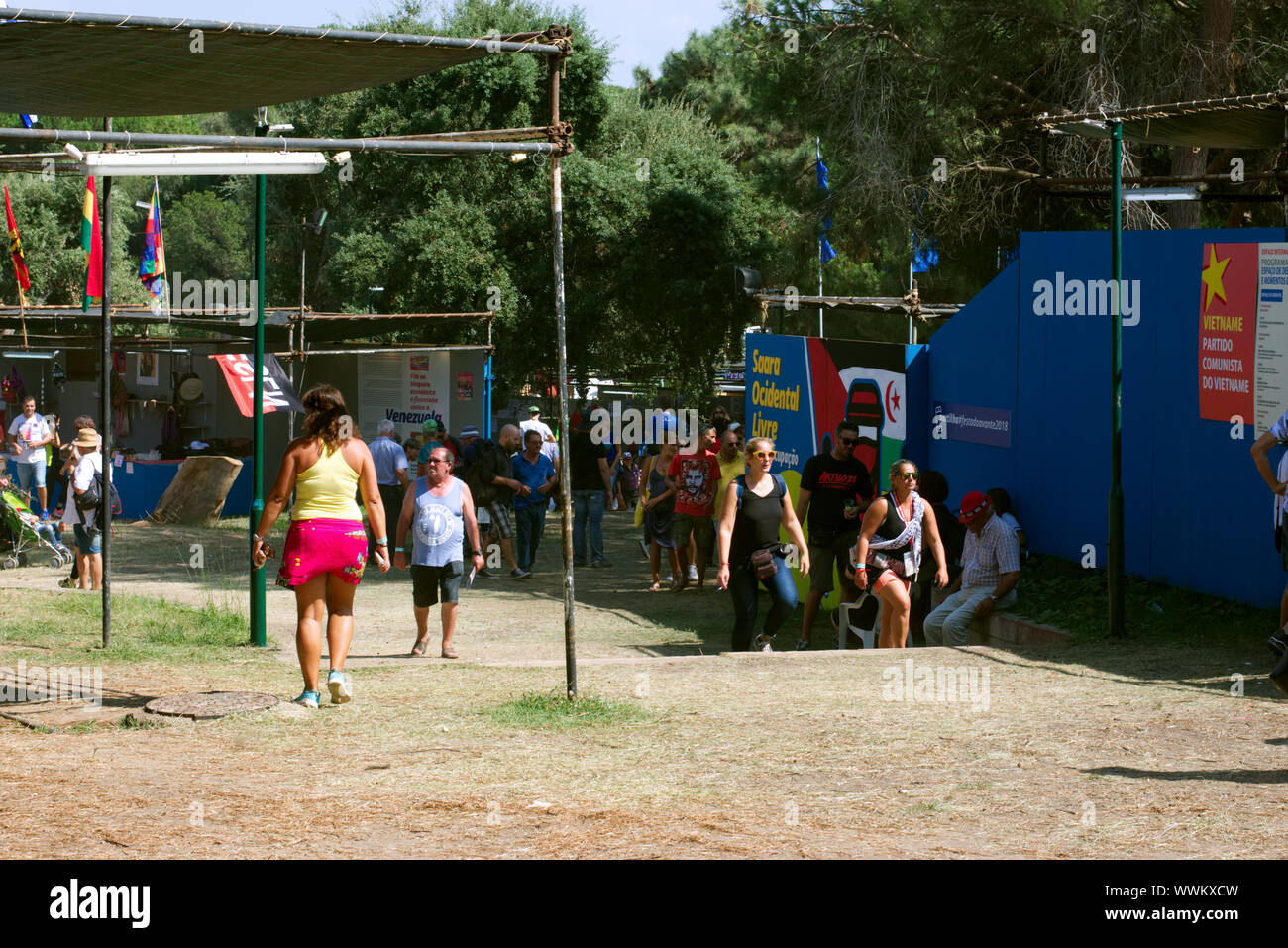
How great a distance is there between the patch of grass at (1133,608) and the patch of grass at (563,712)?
13.4 ft

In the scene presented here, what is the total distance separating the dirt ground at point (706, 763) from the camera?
5297 millimetres

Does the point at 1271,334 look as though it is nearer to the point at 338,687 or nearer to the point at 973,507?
the point at 973,507

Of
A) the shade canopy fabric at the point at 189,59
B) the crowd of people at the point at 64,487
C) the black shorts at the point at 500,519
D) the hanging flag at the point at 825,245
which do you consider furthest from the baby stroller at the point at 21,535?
the hanging flag at the point at 825,245

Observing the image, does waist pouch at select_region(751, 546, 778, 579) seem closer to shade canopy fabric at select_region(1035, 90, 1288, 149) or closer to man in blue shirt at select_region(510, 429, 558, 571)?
shade canopy fabric at select_region(1035, 90, 1288, 149)

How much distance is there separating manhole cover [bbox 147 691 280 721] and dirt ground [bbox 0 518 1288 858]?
0.17 meters

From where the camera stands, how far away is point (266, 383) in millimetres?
19859

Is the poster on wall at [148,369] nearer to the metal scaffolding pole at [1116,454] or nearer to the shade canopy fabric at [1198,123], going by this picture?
the shade canopy fabric at [1198,123]

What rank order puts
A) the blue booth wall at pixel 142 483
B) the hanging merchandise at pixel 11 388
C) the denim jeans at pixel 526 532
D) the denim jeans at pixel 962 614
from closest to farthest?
the denim jeans at pixel 962 614 → the denim jeans at pixel 526 532 → the blue booth wall at pixel 142 483 → the hanging merchandise at pixel 11 388

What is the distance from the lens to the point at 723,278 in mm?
26766

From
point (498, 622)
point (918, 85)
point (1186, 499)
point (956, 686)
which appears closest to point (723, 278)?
point (918, 85)

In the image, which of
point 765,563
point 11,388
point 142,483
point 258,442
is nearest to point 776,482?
point 765,563

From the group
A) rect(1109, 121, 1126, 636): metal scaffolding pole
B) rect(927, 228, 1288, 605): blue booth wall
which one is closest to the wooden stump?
rect(927, 228, 1288, 605): blue booth wall

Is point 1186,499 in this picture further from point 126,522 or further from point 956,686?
point 126,522

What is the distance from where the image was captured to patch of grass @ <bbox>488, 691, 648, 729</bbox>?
7410 millimetres
